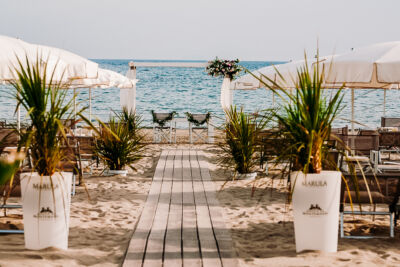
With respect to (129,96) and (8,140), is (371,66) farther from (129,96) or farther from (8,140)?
(129,96)

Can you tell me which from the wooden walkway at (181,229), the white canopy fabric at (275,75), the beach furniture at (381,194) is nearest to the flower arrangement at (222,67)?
the white canopy fabric at (275,75)

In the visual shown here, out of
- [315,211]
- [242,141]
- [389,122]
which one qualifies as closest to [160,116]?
[389,122]

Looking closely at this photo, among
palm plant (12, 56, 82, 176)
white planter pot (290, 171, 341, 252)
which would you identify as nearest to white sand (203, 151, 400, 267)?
white planter pot (290, 171, 341, 252)

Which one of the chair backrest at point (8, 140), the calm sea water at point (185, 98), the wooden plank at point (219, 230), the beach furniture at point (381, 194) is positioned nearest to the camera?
the wooden plank at point (219, 230)

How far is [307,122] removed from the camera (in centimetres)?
324

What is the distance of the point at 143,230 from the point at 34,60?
2.96 meters

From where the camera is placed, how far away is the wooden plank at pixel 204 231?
3.30 meters

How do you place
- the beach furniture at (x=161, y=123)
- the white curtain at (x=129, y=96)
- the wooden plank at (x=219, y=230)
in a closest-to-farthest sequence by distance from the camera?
the wooden plank at (x=219, y=230) < the beach furniture at (x=161, y=123) < the white curtain at (x=129, y=96)

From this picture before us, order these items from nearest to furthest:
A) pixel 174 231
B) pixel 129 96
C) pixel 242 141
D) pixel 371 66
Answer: pixel 174 231, pixel 371 66, pixel 242 141, pixel 129 96

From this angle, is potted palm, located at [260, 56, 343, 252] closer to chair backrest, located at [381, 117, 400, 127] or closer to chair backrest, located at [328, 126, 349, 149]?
chair backrest, located at [328, 126, 349, 149]

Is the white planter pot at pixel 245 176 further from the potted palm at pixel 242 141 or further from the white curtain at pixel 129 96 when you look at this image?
the white curtain at pixel 129 96

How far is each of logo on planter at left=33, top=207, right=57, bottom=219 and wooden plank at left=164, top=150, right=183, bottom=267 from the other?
80 centimetres

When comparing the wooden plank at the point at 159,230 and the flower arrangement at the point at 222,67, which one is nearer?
the wooden plank at the point at 159,230

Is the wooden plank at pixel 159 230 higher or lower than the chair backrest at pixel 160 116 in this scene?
lower
